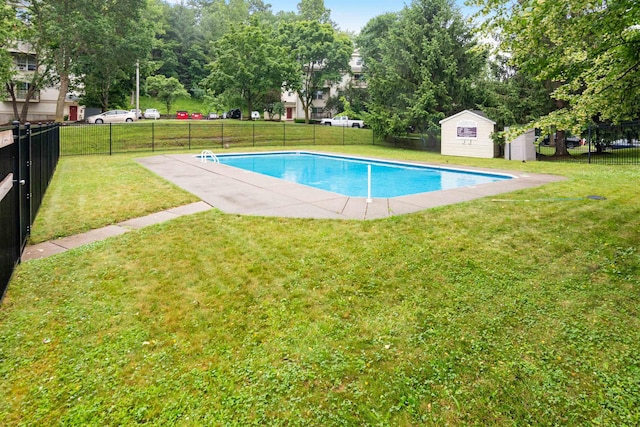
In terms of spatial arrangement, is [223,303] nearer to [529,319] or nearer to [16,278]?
[16,278]

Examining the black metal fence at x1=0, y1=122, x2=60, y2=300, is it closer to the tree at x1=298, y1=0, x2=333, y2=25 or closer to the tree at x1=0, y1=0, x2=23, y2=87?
the tree at x1=0, y1=0, x2=23, y2=87

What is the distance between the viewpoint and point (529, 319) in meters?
3.36

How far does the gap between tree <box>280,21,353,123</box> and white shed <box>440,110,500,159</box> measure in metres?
20.1

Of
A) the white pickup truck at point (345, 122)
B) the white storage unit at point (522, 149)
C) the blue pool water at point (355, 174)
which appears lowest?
the blue pool water at point (355, 174)

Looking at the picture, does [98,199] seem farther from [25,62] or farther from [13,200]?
[25,62]

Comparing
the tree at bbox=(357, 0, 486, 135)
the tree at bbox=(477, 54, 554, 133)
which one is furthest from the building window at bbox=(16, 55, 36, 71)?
the tree at bbox=(477, 54, 554, 133)

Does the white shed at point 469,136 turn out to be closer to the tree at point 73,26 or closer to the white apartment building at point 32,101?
the tree at point 73,26

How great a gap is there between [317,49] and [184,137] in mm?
20089

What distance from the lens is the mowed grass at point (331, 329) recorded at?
8.00 feet

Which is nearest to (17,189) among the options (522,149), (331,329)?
(331,329)

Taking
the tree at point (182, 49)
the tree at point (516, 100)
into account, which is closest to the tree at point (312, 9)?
the tree at point (182, 49)

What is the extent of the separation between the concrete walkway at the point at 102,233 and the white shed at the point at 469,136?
681 inches

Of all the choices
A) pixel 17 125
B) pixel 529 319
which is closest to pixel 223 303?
pixel 529 319

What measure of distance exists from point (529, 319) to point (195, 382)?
273 centimetres
